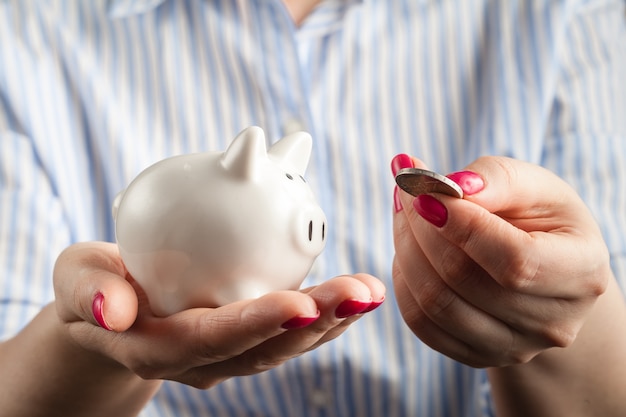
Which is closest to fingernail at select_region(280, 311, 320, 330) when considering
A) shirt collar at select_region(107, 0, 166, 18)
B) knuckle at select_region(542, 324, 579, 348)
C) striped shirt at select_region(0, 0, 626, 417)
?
knuckle at select_region(542, 324, 579, 348)

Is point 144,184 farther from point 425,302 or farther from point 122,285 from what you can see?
point 425,302

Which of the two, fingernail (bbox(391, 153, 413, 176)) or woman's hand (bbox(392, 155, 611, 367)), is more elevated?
fingernail (bbox(391, 153, 413, 176))

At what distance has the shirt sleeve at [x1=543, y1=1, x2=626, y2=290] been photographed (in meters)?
1.18

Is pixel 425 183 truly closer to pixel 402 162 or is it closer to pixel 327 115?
pixel 402 162

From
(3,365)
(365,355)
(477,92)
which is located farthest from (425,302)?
(477,92)

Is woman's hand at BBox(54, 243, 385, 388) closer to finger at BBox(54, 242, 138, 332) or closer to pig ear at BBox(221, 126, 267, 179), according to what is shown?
finger at BBox(54, 242, 138, 332)

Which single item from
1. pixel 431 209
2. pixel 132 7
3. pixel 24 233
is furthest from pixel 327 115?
pixel 431 209

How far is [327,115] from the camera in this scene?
122 cm

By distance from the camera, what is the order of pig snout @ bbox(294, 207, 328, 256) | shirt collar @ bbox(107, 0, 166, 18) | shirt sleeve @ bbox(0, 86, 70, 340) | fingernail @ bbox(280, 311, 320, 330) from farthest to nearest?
shirt collar @ bbox(107, 0, 166, 18) → shirt sleeve @ bbox(0, 86, 70, 340) → pig snout @ bbox(294, 207, 328, 256) → fingernail @ bbox(280, 311, 320, 330)

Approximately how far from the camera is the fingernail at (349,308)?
58 cm

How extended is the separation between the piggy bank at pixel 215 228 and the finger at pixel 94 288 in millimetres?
40

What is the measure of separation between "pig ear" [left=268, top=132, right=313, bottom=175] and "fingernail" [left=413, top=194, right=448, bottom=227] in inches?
6.3

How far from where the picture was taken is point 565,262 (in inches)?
25.9

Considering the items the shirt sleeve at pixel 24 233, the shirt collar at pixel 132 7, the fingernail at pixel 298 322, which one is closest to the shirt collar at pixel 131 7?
the shirt collar at pixel 132 7
